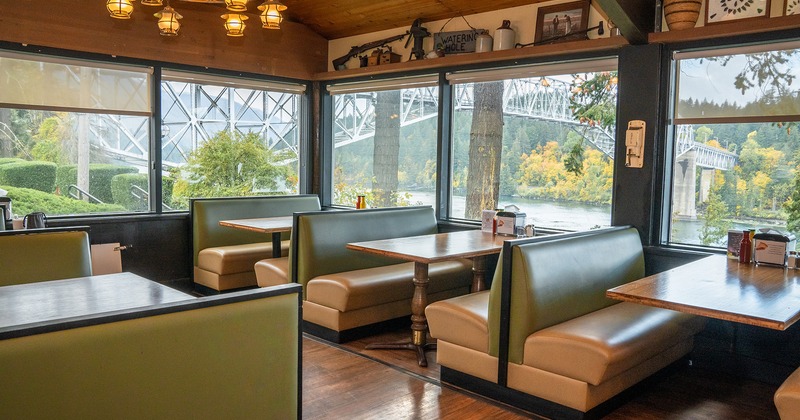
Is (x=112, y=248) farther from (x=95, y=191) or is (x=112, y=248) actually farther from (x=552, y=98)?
(x=552, y=98)

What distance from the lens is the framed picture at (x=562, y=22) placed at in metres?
5.04

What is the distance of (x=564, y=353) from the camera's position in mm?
3139

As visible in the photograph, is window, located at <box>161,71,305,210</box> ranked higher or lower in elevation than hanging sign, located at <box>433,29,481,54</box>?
lower

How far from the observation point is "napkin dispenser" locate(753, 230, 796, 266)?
373cm

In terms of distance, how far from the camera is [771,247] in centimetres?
378

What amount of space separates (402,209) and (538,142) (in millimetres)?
1349

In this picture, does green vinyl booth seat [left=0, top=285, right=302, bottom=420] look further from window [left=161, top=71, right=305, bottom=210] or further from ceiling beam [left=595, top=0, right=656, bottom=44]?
window [left=161, top=71, right=305, bottom=210]

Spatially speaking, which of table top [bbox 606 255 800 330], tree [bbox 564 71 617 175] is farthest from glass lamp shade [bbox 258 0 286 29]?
table top [bbox 606 255 800 330]

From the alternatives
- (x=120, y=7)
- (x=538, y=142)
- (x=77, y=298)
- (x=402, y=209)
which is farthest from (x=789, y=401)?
(x=120, y=7)

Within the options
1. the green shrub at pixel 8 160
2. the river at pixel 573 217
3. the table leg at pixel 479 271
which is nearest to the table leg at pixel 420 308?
the table leg at pixel 479 271

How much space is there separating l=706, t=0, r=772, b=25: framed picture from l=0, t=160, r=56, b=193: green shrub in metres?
5.58

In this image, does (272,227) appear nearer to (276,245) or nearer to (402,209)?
(276,245)

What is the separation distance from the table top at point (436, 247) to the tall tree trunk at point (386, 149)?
2.01 metres

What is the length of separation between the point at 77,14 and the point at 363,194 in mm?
3329
